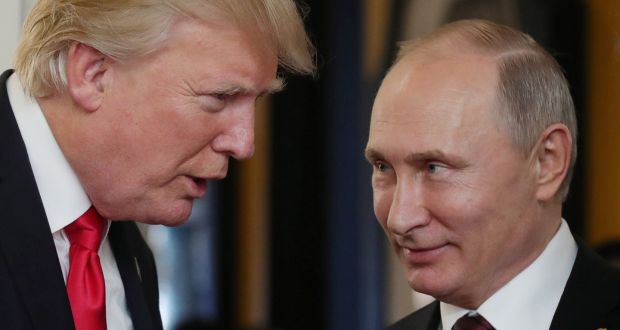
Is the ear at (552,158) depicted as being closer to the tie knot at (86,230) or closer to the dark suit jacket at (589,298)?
the dark suit jacket at (589,298)

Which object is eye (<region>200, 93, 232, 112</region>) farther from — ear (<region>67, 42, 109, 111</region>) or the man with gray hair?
the man with gray hair

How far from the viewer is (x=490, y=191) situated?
185cm

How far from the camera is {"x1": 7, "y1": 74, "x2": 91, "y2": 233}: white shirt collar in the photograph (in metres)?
1.72

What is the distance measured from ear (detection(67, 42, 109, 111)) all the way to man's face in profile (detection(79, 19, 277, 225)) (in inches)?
0.6

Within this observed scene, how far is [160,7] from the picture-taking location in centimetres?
173

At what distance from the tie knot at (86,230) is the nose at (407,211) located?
1.70ft

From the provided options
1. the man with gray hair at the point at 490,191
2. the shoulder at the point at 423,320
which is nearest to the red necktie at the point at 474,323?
the man with gray hair at the point at 490,191

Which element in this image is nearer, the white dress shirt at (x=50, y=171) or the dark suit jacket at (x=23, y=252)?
the dark suit jacket at (x=23, y=252)

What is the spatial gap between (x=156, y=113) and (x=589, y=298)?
2.69 ft

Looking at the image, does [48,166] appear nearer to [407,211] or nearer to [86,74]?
[86,74]

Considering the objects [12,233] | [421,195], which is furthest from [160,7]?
[421,195]

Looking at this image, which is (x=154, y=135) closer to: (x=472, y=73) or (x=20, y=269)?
(x=20, y=269)

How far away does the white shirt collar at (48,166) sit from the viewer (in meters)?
1.72

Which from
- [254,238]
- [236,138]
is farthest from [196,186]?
[254,238]
